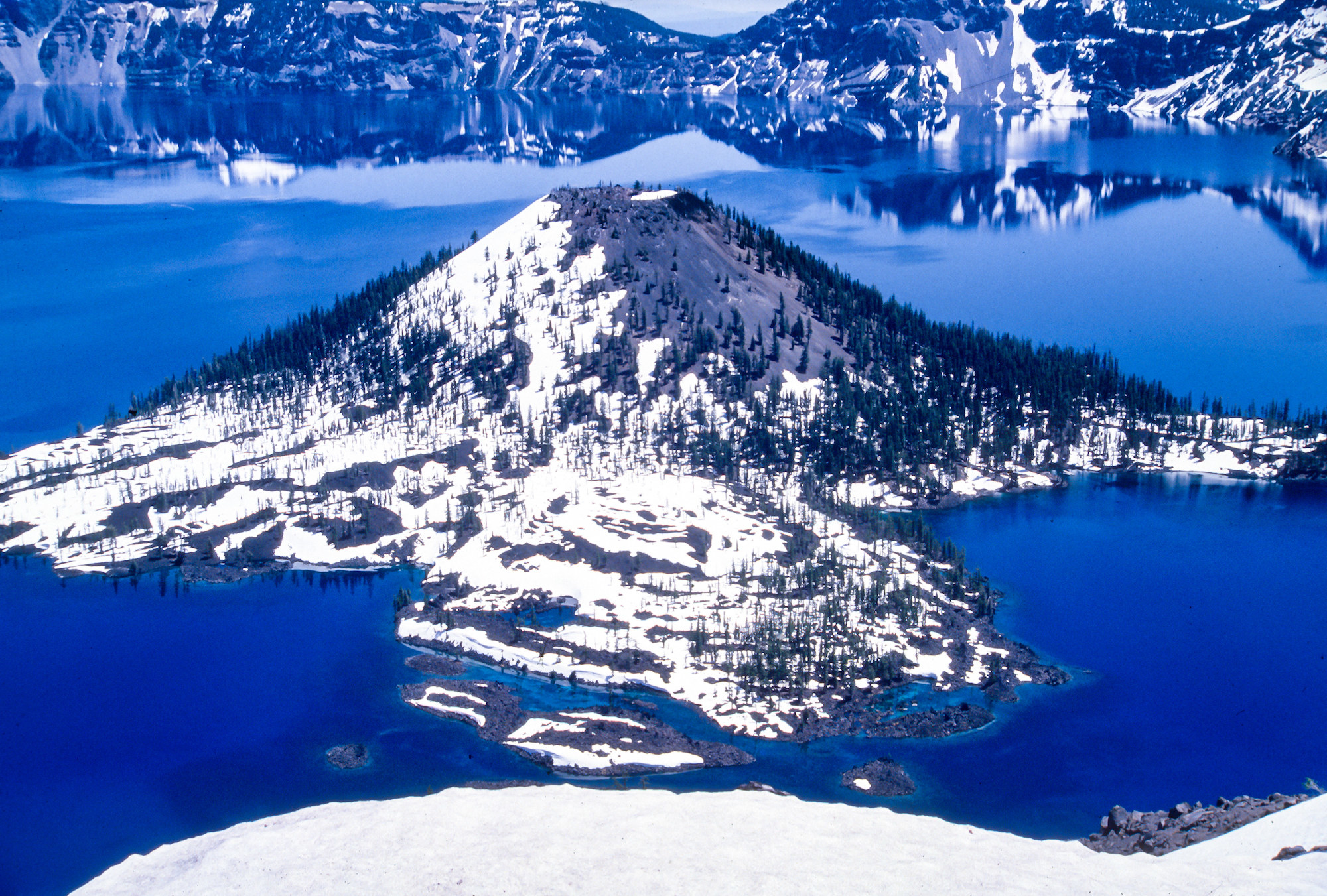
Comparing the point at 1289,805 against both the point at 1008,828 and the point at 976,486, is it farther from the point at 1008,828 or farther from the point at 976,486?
the point at 976,486

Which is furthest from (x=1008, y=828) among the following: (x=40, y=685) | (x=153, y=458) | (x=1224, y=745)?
(x=153, y=458)

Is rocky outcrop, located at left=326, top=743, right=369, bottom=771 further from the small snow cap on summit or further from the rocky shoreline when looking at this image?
the small snow cap on summit

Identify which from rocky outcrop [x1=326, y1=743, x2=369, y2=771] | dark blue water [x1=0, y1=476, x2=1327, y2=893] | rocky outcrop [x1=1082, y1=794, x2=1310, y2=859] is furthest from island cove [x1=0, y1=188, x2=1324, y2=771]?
rocky outcrop [x1=1082, y1=794, x2=1310, y2=859]

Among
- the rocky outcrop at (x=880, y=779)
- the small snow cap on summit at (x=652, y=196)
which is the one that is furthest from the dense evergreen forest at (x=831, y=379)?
the rocky outcrop at (x=880, y=779)

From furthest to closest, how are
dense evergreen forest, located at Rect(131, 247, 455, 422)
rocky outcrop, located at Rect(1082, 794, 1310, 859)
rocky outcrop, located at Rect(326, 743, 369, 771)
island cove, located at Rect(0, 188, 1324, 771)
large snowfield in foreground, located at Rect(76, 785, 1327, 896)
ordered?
dense evergreen forest, located at Rect(131, 247, 455, 422), island cove, located at Rect(0, 188, 1324, 771), rocky outcrop, located at Rect(326, 743, 369, 771), rocky outcrop, located at Rect(1082, 794, 1310, 859), large snowfield in foreground, located at Rect(76, 785, 1327, 896)

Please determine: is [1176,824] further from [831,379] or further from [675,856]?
[831,379]

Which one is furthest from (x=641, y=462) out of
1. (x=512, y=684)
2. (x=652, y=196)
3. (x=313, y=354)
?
(x=313, y=354)
